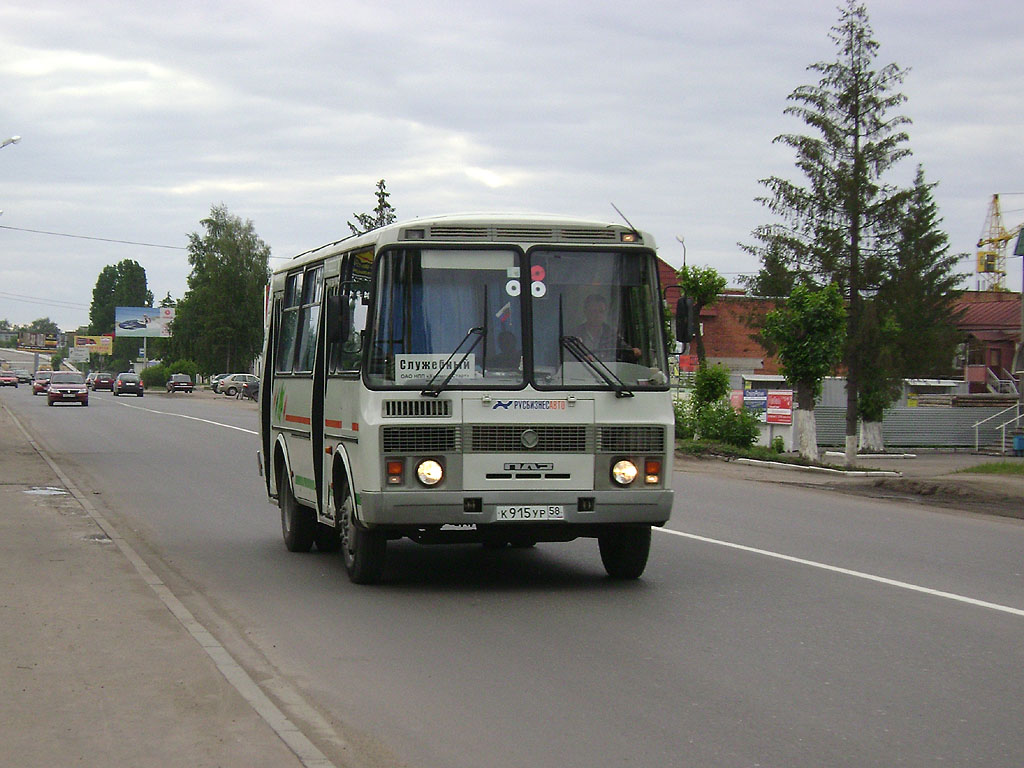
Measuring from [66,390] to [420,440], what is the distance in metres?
57.4

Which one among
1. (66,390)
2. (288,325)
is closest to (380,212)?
(66,390)

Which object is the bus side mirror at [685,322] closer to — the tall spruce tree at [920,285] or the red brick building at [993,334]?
the tall spruce tree at [920,285]

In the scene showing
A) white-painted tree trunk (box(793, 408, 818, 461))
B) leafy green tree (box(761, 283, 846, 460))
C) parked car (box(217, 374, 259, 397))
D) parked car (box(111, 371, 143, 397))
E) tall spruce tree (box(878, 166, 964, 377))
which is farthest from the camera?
parked car (box(217, 374, 259, 397))

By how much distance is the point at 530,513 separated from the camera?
10.2 metres

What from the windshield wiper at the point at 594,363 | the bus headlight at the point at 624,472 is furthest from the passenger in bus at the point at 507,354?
the bus headlight at the point at 624,472

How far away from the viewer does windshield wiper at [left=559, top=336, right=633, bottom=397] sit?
1032 centimetres

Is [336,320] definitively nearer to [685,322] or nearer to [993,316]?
[685,322]

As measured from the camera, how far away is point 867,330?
133 feet

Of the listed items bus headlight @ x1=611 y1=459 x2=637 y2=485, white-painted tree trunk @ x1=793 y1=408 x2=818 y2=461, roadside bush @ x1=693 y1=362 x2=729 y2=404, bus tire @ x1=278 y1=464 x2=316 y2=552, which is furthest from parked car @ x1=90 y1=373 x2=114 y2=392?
bus headlight @ x1=611 y1=459 x2=637 y2=485

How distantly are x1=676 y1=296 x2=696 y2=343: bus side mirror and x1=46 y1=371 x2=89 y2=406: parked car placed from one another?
189ft

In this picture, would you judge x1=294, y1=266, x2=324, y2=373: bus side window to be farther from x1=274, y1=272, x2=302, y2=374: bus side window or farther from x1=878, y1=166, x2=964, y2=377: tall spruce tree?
x1=878, y1=166, x2=964, y2=377: tall spruce tree

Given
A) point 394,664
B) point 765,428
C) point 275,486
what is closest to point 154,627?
point 394,664

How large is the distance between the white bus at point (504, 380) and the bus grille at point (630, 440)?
0.03 feet

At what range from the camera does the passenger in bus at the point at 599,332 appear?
1041cm
